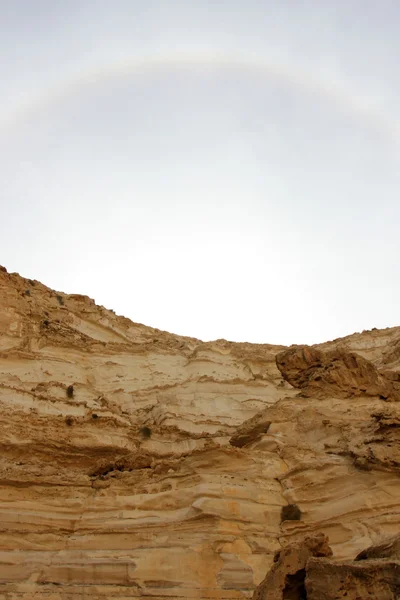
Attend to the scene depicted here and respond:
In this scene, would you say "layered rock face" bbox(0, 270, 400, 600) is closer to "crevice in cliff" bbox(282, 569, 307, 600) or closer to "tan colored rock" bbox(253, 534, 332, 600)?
"tan colored rock" bbox(253, 534, 332, 600)

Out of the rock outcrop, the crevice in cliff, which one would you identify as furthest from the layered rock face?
the crevice in cliff

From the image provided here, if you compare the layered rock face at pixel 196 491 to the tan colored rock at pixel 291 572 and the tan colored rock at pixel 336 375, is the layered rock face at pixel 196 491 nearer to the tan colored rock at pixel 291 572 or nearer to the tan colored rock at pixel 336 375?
the tan colored rock at pixel 336 375

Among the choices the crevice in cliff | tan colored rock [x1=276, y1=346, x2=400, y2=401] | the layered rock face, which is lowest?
Answer: the crevice in cliff

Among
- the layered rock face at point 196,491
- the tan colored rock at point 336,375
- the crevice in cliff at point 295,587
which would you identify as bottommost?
the crevice in cliff at point 295,587

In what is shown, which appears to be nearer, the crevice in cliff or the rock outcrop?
the rock outcrop

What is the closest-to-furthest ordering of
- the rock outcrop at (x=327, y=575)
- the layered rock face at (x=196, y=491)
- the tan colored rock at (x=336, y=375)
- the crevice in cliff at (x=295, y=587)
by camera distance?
1. the rock outcrop at (x=327, y=575)
2. the crevice in cliff at (x=295, y=587)
3. the layered rock face at (x=196, y=491)
4. the tan colored rock at (x=336, y=375)

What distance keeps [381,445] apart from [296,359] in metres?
5.95

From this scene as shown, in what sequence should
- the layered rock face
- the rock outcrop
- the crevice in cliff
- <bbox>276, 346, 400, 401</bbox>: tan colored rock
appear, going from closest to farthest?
1. the rock outcrop
2. the crevice in cliff
3. the layered rock face
4. <bbox>276, 346, 400, 401</bbox>: tan colored rock

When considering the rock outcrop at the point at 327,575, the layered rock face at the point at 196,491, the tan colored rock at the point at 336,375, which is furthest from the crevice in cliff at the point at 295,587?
the tan colored rock at the point at 336,375

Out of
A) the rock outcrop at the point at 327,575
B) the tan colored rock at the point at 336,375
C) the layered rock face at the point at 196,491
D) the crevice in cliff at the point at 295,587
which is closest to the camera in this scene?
the rock outcrop at the point at 327,575

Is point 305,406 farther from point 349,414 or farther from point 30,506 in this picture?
point 30,506

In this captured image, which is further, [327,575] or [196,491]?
[196,491]

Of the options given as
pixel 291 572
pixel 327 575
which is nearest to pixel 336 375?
pixel 291 572

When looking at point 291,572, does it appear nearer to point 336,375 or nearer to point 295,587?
point 295,587
